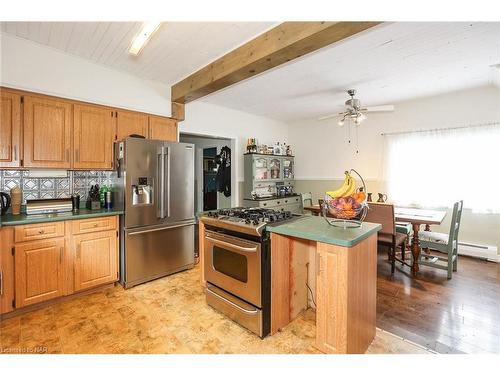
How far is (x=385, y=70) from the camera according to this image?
117 inches

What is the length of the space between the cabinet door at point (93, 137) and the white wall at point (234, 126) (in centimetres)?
114

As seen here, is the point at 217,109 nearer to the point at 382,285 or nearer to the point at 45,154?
the point at 45,154

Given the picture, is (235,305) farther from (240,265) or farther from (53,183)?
(53,183)

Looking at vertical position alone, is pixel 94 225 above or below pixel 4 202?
below

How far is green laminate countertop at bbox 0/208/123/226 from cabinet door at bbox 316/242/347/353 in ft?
7.42

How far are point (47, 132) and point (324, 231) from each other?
9.51 ft

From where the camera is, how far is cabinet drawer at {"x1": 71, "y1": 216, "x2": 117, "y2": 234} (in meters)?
2.42

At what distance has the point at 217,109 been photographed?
435cm

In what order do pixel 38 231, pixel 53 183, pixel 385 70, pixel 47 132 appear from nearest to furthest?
pixel 38 231 → pixel 47 132 → pixel 53 183 → pixel 385 70

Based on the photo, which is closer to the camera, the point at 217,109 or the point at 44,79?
the point at 44,79

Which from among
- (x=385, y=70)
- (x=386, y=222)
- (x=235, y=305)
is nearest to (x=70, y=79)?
(x=235, y=305)

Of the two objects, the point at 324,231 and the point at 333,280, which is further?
the point at 324,231
